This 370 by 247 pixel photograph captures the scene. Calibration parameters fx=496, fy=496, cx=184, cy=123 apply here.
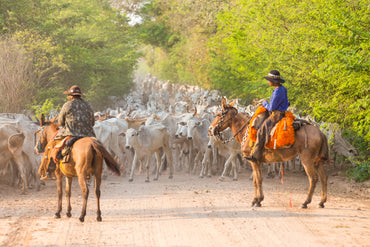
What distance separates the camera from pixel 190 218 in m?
10.0

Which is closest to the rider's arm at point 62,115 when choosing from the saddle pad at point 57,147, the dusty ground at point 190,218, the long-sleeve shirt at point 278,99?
the saddle pad at point 57,147

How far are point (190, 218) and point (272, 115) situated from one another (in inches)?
119

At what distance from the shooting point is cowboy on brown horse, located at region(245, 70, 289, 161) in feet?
36.2

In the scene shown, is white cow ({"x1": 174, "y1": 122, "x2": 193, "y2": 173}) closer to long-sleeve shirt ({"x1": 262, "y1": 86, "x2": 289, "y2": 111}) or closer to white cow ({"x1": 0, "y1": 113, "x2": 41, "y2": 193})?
white cow ({"x1": 0, "y1": 113, "x2": 41, "y2": 193})

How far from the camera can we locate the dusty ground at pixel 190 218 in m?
8.27

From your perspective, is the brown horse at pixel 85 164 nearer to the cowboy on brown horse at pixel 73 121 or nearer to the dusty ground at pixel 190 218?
the cowboy on brown horse at pixel 73 121

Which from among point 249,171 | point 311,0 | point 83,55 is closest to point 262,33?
point 311,0

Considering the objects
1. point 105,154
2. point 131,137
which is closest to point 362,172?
point 131,137

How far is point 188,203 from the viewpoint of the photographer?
11.7m

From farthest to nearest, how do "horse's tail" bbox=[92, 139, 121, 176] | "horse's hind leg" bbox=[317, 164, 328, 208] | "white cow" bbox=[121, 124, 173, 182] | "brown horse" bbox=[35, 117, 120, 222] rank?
"white cow" bbox=[121, 124, 173, 182], "horse's hind leg" bbox=[317, 164, 328, 208], "horse's tail" bbox=[92, 139, 121, 176], "brown horse" bbox=[35, 117, 120, 222]

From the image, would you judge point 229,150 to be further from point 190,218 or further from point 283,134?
point 190,218

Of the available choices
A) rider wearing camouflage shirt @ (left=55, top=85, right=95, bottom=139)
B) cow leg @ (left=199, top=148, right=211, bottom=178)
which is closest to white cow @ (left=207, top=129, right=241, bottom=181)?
cow leg @ (left=199, top=148, right=211, bottom=178)

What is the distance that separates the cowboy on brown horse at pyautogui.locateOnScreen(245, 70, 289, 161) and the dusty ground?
1.29 meters

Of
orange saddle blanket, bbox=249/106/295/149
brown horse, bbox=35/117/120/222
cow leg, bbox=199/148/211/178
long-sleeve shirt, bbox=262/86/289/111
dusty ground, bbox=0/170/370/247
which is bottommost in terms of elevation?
dusty ground, bbox=0/170/370/247
